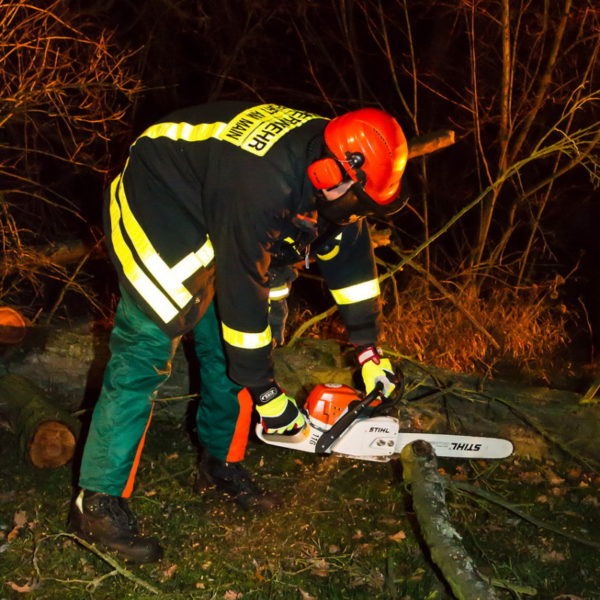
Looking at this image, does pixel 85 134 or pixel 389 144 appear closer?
pixel 389 144

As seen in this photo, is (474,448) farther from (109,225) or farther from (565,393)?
(109,225)

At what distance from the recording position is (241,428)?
3666 mm

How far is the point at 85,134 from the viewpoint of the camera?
7906 millimetres

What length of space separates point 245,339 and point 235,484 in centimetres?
112

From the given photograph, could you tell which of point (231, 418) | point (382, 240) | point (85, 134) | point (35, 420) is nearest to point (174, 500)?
point (231, 418)

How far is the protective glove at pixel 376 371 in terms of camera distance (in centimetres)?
334

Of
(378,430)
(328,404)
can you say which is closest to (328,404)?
(328,404)

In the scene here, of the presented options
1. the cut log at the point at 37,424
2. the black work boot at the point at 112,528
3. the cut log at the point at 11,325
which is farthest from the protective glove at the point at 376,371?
the cut log at the point at 11,325

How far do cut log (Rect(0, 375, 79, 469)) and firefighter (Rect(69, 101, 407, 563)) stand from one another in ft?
1.96

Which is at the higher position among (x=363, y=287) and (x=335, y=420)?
(x=363, y=287)

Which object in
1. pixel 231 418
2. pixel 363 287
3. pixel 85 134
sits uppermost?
pixel 363 287

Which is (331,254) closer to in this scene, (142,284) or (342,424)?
(342,424)

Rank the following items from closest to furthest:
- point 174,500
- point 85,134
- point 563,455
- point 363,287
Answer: point 363,287 < point 174,500 < point 563,455 < point 85,134

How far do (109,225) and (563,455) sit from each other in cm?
→ 285
